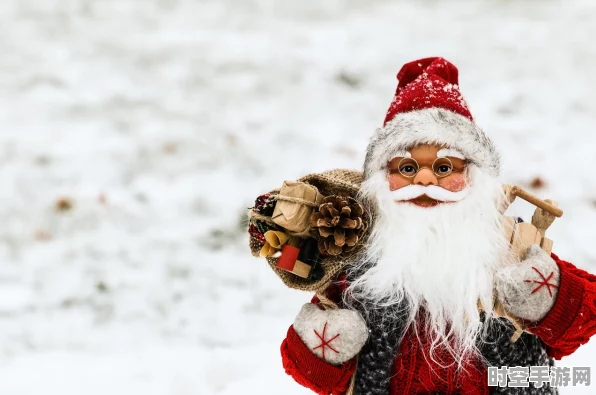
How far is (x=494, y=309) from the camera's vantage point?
1.30 m

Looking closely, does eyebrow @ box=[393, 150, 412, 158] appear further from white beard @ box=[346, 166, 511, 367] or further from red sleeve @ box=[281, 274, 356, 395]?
red sleeve @ box=[281, 274, 356, 395]

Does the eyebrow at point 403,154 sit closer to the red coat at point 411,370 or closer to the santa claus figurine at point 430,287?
the santa claus figurine at point 430,287

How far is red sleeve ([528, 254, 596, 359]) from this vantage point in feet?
4.04

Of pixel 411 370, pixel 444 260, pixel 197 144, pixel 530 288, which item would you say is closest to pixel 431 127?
pixel 444 260

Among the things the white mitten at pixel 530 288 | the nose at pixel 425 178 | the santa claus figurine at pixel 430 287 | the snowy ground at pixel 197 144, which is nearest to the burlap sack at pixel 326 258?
the santa claus figurine at pixel 430 287

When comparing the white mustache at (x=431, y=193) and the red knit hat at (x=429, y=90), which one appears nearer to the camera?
the white mustache at (x=431, y=193)

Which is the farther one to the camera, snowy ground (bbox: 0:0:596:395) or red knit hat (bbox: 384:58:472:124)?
snowy ground (bbox: 0:0:596:395)

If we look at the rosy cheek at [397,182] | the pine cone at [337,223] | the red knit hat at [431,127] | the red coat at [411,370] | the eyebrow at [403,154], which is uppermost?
the red knit hat at [431,127]

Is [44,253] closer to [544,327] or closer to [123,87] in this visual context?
[123,87]

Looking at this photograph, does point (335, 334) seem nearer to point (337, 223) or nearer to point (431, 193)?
point (337, 223)

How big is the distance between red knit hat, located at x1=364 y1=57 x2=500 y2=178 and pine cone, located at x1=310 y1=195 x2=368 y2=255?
0.17 m

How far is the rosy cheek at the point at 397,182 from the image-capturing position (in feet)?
4.30

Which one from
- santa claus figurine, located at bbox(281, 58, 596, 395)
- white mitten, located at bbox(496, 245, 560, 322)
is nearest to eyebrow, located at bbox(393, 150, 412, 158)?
santa claus figurine, located at bbox(281, 58, 596, 395)

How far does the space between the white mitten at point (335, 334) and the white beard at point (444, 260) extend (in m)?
0.09
